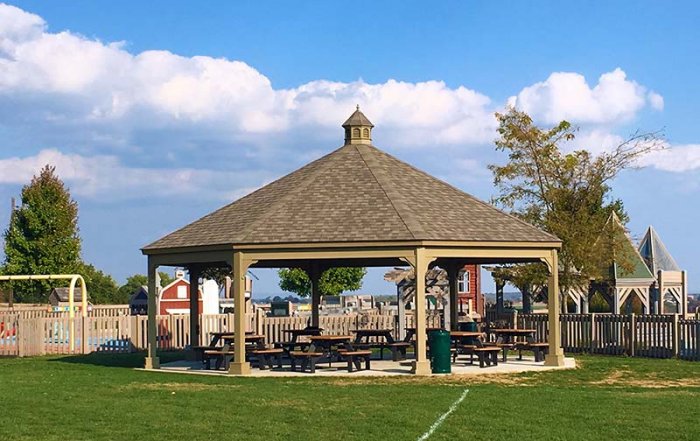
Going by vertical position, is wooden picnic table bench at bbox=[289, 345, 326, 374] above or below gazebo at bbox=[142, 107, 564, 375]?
below

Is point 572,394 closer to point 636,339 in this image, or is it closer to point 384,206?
point 384,206

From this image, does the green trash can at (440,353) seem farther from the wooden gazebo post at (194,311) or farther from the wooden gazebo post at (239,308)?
the wooden gazebo post at (194,311)

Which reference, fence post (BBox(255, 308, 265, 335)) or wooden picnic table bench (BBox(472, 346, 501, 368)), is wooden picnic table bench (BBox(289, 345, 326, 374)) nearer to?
wooden picnic table bench (BBox(472, 346, 501, 368))

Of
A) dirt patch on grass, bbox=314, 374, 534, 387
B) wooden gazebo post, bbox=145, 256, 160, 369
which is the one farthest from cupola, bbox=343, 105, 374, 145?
dirt patch on grass, bbox=314, 374, 534, 387

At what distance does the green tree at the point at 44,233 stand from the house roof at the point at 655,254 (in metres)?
24.6

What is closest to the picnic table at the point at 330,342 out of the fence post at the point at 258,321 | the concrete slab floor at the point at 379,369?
the concrete slab floor at the point at 379,369

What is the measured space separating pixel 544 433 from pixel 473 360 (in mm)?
12630

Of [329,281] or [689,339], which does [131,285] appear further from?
[689,339]

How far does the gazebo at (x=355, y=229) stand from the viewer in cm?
2252

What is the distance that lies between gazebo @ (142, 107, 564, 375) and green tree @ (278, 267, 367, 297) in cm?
5235

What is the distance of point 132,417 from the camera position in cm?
1472

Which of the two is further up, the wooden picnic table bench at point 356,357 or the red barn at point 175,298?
the red barn at point 175,298

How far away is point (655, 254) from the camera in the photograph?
4394 cm

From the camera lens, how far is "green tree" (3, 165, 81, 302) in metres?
46.3
